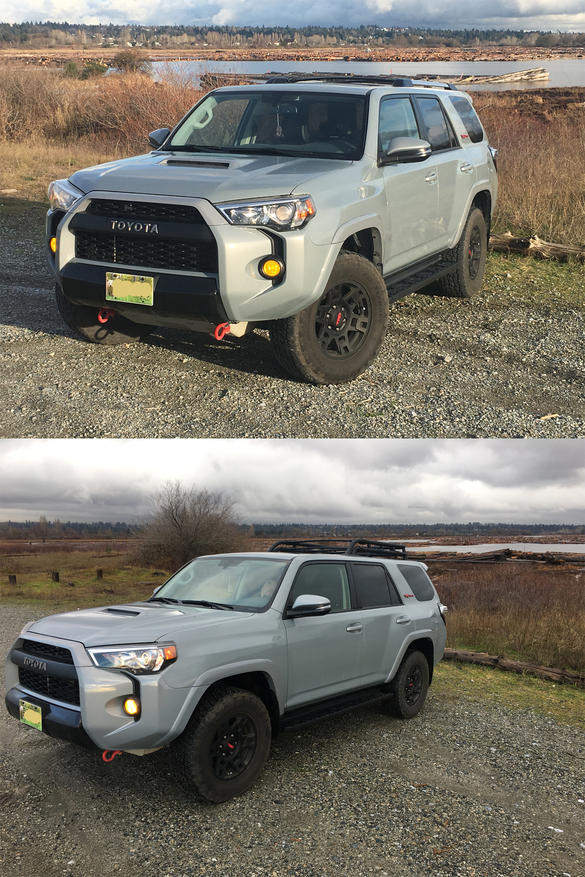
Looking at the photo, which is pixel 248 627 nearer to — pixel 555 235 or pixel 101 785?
pixel 101 785

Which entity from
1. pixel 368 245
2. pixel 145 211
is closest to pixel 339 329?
pixel 368 245

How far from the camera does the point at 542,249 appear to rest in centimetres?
1114

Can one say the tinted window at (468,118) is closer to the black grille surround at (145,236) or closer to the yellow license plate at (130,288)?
the black grille surround at (145,236)

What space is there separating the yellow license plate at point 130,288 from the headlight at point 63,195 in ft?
2.52

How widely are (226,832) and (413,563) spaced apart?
3.11 metres

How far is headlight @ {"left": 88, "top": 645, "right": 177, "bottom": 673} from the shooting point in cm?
397

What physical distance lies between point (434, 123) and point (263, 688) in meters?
6.31

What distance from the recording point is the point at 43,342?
291 inches

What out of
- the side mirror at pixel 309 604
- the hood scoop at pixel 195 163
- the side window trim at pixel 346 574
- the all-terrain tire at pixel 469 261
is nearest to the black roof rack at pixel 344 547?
the side window trim at pixel 346 574

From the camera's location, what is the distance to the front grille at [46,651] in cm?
418

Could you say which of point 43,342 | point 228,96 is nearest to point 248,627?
point 43,342

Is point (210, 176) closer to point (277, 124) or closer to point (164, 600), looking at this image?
point (277, 124)

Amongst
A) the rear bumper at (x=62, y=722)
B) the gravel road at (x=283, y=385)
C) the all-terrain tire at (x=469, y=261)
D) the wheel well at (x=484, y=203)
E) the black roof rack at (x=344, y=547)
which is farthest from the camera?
the wheel well at (x=484, y=203)

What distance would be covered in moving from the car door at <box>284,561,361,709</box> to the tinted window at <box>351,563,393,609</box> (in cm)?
14
